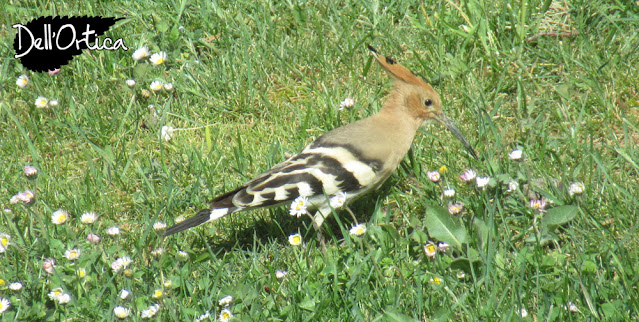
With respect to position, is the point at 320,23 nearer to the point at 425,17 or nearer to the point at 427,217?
the point at 425,17

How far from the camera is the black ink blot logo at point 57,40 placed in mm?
4277

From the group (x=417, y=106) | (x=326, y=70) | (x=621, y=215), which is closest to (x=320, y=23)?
(x=326, y=70)

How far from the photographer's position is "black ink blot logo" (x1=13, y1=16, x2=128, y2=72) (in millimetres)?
4277

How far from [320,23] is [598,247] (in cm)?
216

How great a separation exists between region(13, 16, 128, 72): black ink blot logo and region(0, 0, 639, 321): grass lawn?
0.19ft

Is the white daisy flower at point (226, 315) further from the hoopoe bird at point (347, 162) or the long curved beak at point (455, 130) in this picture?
the long curved beak at point (455, 130)

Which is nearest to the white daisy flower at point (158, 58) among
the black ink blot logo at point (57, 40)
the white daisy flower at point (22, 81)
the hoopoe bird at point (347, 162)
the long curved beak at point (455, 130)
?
the black ink blot logo at point (57, 40)

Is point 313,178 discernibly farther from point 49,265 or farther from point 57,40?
point 57,40

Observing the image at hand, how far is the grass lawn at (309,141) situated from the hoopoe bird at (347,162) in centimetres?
11

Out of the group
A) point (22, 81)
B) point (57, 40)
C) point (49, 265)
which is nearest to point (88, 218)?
point (49, 265)

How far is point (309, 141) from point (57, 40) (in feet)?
5.31

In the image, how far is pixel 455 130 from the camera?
11.7 ft

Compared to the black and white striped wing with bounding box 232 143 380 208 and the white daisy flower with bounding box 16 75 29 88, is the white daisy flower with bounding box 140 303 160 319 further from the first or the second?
the white daisy flower with bounding box 16 75 29 88

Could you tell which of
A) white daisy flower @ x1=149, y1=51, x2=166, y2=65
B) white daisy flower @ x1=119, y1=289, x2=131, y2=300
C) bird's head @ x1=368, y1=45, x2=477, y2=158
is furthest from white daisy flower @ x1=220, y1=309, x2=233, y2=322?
white daisy flower @ x1=149, y1=51, x2=166, y2=65
